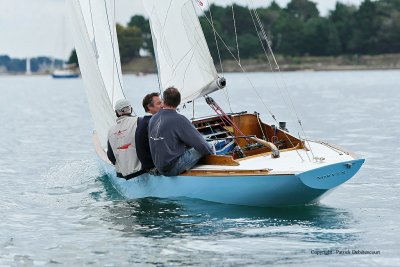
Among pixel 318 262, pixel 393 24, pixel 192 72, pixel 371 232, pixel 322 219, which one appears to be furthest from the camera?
pixel 393 24

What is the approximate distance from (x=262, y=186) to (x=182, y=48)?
366 centimetres

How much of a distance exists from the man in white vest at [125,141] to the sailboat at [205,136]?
268mm

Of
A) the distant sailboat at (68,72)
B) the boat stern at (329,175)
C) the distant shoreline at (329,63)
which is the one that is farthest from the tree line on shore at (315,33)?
the boat stern at (329,175)

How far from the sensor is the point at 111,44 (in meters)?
14.7

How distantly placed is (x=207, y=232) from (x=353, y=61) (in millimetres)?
117086

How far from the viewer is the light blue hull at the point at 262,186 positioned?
430 inches

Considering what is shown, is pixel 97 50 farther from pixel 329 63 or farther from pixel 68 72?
pixel 68 72

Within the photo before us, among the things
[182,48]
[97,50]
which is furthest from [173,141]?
[97,50]

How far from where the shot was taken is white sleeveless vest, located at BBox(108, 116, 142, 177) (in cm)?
1221

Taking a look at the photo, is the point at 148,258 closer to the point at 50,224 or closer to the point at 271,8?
the point at 50,224

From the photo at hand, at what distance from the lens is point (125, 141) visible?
12.2 m

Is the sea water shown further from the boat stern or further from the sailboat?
the boat stern

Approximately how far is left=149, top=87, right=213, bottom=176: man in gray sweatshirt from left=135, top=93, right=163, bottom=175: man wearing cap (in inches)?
10.7

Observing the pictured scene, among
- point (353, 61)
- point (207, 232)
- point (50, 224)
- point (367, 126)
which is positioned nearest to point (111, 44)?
point (50, 224)
